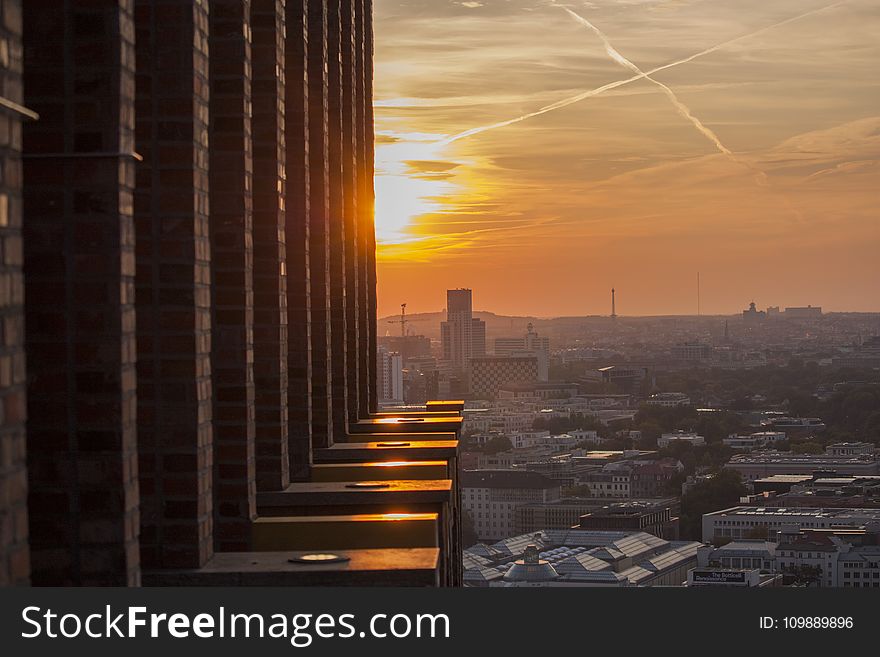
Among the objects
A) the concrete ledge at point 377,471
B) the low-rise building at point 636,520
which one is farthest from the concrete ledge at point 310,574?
the low-rise building at point 636,520

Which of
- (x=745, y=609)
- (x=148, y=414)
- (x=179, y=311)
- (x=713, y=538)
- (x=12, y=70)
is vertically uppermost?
(x=12, y=70)

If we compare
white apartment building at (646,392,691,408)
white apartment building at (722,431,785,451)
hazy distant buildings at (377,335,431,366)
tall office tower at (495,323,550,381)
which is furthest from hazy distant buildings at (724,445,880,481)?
tall office tower at (495,323,550,381)

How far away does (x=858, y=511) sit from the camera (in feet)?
209

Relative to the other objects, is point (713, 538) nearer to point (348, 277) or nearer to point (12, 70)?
point (348, 277)

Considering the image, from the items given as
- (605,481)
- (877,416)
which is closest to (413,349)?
(605,481)

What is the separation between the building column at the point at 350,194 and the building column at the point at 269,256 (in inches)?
182

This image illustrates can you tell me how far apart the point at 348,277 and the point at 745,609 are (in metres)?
8.84

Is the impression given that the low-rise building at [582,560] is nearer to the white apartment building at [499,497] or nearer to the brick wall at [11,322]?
the white apartment building at [499,497]

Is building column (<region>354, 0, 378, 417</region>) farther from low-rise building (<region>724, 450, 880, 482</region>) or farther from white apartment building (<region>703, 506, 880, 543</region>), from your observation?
low-rise building (<region>724, 450, 880, 482</region>)

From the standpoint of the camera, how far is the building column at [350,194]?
43.1ft

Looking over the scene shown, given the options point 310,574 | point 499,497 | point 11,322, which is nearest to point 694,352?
point 499,497

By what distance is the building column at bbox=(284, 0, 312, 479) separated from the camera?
370 inches

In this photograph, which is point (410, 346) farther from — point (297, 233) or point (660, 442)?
point (297, 233)

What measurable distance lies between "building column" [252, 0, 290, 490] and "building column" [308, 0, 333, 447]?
2235 millimetres
